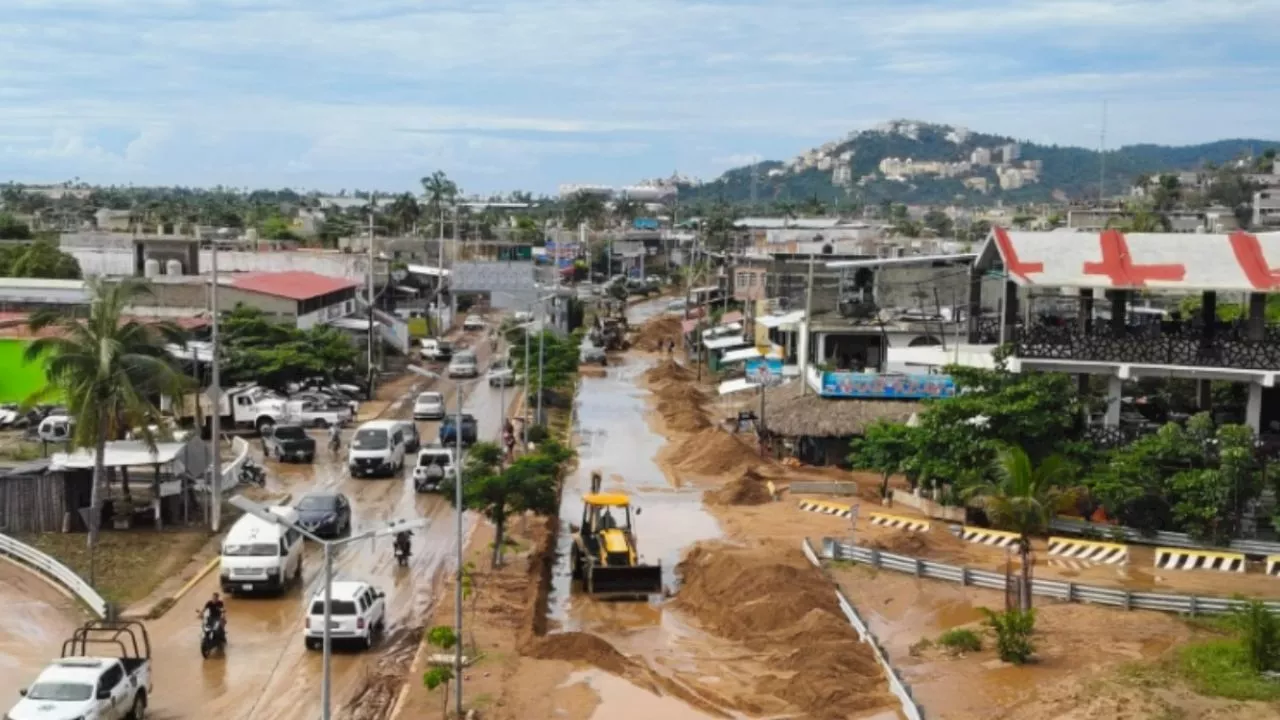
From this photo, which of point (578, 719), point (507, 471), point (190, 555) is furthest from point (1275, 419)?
point (190, 555)

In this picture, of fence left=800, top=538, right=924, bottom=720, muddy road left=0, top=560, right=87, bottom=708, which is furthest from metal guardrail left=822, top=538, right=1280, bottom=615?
muddy road left=0, top=560, right=87, bottom=708

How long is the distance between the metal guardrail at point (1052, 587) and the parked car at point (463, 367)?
A: 131 feet

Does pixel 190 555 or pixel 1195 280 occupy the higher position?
pixel 1195 280

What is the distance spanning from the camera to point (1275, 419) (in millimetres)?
41625

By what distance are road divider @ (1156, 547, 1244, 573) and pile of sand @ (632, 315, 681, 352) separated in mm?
62703

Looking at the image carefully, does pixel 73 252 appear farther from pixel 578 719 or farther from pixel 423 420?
pixel 578 719

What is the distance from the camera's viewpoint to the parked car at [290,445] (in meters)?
47.0

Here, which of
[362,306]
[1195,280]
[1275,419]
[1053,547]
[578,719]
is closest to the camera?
[578,719]

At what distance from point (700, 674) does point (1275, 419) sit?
892 inches

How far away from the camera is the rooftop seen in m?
68.4

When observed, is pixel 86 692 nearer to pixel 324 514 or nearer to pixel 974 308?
pixel 324 514

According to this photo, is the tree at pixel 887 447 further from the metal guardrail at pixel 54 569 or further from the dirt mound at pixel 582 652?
the metal guardrail at pixel 54 569

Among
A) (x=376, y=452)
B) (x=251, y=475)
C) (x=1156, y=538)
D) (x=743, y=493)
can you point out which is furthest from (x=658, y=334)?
(x=1156, y=538)

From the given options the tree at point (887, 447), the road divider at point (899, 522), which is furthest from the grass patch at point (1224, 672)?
the tree at point (887, 447)
